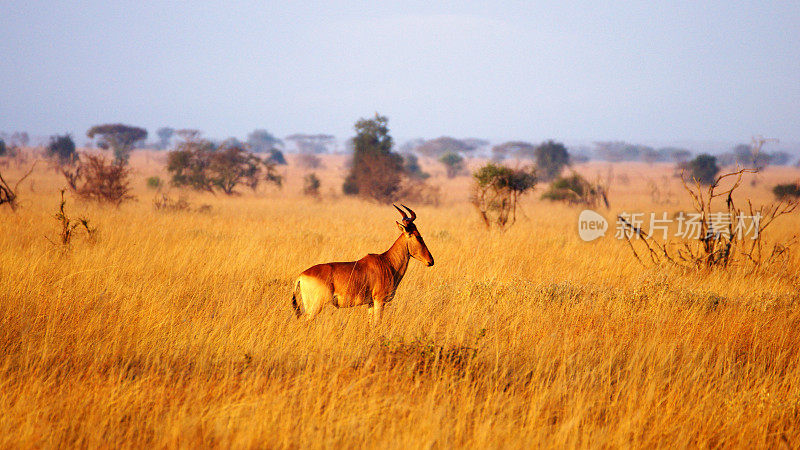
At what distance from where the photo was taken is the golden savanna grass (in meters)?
3.52

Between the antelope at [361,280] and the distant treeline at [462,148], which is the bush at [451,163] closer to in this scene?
the distant treeline at [462,148]

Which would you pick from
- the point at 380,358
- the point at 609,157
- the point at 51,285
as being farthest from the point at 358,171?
the point at 609,157

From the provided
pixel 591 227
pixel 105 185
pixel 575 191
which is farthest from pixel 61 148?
pixel 591 227

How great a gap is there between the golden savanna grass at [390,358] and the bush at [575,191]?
16259mm

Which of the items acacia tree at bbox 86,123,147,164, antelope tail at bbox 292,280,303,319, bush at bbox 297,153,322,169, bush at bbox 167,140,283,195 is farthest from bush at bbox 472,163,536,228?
bush at bbox 297,153,322,169

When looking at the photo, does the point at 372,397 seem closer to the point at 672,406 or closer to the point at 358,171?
the point at 672,406

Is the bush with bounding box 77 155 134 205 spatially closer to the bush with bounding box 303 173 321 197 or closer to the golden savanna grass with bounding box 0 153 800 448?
the golden savanna grass with bounding box 0 153 800 448

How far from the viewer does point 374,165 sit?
27.9m

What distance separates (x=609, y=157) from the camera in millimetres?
116438

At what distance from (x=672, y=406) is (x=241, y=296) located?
501cm

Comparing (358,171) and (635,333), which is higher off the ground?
(358,171)

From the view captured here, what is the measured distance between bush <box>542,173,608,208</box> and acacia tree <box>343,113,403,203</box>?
8.24 meters

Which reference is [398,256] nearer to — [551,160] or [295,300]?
[295,300]

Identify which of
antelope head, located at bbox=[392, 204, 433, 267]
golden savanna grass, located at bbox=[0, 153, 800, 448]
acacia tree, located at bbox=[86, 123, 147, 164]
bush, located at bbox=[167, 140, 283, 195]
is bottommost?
golden savanna grass, located at bbox=[0, 153, 800, 448]
